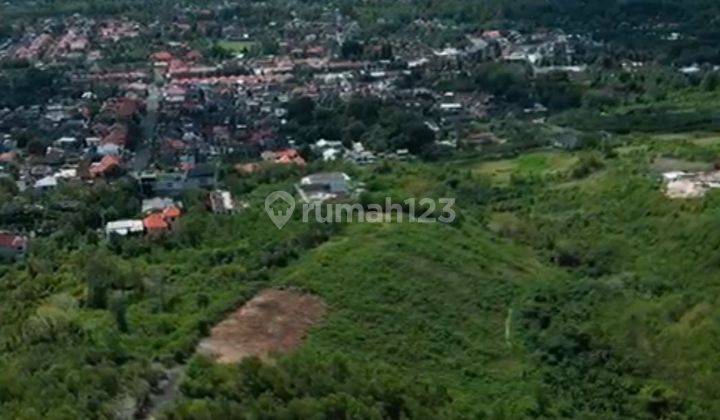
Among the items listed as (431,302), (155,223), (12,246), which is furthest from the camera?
(155,223)

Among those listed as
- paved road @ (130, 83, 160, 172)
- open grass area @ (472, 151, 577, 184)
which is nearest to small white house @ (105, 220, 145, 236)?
paved road @ (130, 83, 160, 172)

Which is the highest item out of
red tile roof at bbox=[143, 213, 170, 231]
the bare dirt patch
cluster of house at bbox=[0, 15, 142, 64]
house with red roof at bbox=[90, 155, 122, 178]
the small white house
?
the bare dirt patch

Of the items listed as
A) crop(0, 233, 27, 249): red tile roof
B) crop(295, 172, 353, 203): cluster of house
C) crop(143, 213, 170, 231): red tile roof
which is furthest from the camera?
crop(295, 172, 353, 203): cluster of house

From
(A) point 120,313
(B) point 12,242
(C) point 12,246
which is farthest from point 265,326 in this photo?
(B) point 12,242

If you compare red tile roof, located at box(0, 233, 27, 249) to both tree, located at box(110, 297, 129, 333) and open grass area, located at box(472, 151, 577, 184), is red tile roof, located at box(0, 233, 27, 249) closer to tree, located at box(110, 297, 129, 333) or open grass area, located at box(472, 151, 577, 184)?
tree, located at box(110, 297, 129, 333)

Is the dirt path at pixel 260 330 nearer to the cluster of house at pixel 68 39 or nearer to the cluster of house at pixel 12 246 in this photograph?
the cluster of house at pixel 12 246

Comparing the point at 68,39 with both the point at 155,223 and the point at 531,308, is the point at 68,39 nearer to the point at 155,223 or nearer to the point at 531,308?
the point at 155,223

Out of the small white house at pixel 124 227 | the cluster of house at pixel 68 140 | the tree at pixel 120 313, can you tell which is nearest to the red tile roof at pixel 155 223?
the small white house at pixel 124 227

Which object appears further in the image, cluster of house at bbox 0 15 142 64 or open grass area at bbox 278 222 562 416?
cluster of house at bbox 0 15 142 64

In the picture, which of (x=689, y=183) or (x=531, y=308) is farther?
(x=689, y=183)
